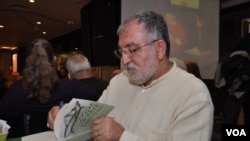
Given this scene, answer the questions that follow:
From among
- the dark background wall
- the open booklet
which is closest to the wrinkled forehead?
the open booklet

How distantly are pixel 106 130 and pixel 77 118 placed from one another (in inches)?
4.3

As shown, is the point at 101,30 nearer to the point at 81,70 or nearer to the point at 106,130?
the point at 81,70

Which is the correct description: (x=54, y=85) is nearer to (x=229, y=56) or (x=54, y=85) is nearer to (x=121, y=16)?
(x=229, y=56)

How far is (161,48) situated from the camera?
1100 millimetres

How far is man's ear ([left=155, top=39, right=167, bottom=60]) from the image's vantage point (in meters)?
1.08

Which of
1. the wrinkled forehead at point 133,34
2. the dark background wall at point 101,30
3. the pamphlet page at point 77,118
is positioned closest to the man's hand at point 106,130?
the pamphlet page at point 77,118

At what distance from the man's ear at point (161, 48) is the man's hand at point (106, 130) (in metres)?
0.34

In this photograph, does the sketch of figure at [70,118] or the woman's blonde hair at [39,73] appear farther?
the woman's blonde hair at [39,73]

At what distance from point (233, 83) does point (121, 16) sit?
217cm

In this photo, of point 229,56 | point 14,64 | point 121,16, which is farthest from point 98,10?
point 14,64

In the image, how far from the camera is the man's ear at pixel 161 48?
42.7 inches

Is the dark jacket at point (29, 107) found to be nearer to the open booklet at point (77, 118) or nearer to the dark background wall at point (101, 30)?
the open booklet at point (77, 118)

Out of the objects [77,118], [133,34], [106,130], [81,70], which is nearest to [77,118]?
[77,118]

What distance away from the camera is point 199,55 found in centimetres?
484
